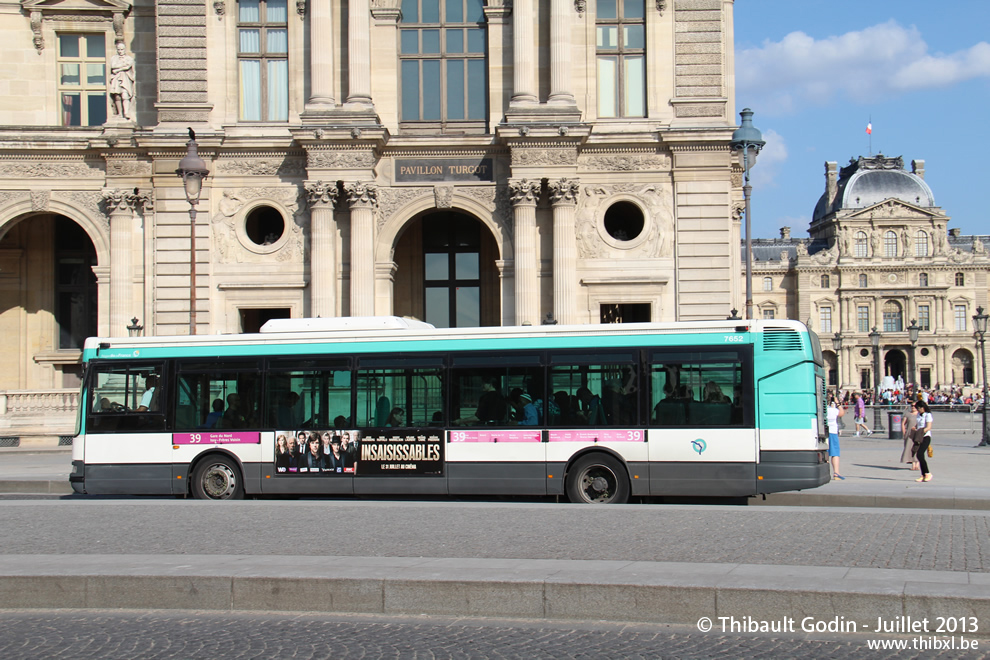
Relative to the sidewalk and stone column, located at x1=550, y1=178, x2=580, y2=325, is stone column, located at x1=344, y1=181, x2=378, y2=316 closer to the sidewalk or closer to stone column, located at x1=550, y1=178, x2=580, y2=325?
stone column, located at x1=550, y1=178, x2=580, y2=325

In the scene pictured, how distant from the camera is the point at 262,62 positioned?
1316 inches

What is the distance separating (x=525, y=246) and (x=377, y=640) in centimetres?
2476

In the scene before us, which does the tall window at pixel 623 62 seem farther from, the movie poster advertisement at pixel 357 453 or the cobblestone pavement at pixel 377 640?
the cobblestone pavement at pixel 377 640

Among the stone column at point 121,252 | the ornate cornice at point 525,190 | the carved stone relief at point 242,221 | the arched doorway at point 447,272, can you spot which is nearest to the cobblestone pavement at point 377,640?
the ornate cornice at point 525,190

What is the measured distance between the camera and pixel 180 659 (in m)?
7.37

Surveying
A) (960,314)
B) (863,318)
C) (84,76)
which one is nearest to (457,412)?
(84,76)

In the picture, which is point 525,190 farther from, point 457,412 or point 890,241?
point 890,241

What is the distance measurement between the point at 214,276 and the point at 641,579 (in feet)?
87.7

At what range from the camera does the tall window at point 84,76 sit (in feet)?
114

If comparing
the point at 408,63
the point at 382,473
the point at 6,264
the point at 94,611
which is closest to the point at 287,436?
the point at 382,473

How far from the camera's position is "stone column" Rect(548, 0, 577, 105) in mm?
32094

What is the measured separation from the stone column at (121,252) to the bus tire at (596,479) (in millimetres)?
20673

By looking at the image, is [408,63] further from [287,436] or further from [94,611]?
[94,611]

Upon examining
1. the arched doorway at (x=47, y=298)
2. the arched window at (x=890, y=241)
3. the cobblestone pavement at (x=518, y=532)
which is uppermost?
the arched window at (x=890, y=241)
